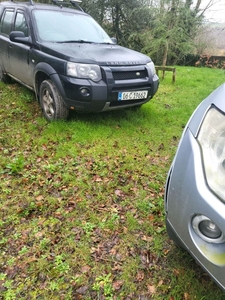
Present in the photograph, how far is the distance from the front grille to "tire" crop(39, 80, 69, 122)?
925 millimetres

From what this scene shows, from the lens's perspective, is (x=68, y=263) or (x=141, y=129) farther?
(x=141, y=129)

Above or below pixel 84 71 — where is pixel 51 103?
below

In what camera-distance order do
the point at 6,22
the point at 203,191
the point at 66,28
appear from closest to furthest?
1. the point at 203,191
2. the point at 66,28
3. the point at 6,22

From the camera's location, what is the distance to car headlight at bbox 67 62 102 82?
3494 millimetres

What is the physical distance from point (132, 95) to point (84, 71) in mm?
827

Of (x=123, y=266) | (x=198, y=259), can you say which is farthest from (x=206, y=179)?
(x=123, y=266)

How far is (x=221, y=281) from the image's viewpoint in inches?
47.3

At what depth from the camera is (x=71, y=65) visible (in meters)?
3.49

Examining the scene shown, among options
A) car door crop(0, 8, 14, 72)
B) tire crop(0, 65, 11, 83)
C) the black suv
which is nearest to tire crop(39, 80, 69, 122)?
the black suv

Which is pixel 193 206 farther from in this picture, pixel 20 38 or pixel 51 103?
pixel 20 38

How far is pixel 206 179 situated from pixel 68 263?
129cm

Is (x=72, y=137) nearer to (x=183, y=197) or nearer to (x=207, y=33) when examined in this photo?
(x=183, y=197)

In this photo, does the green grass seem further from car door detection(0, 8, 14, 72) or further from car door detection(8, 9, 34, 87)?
car door detection(0, 8, 14, 72)

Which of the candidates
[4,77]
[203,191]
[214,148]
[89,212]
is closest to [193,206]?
[203,191]
